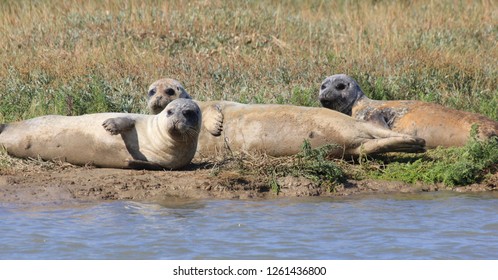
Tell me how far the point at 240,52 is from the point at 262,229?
20.8ft

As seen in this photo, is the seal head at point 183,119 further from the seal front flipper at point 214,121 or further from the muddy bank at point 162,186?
the muddy bank at point 162,186

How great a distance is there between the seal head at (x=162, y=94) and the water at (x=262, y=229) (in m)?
1.86

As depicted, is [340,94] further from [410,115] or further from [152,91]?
[152,91]

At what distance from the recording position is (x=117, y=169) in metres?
9.57

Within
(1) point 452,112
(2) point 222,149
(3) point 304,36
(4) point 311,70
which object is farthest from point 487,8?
(2) point 222,149

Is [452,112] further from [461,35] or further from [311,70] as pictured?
[461,35]

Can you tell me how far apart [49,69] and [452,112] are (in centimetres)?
502

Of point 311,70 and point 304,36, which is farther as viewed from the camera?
point 304,36

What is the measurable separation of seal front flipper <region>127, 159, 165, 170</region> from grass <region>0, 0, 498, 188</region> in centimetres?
163

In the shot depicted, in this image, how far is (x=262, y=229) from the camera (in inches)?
307

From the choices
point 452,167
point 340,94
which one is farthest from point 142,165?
point 452,167

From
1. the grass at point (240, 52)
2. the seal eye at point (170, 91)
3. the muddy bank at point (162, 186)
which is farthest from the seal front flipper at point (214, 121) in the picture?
the grass at point (240, 52)

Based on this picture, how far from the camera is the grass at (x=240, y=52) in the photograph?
1176 cm

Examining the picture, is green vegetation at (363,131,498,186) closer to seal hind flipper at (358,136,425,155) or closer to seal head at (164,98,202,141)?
seal hind flipper at (358,136,425,155)
